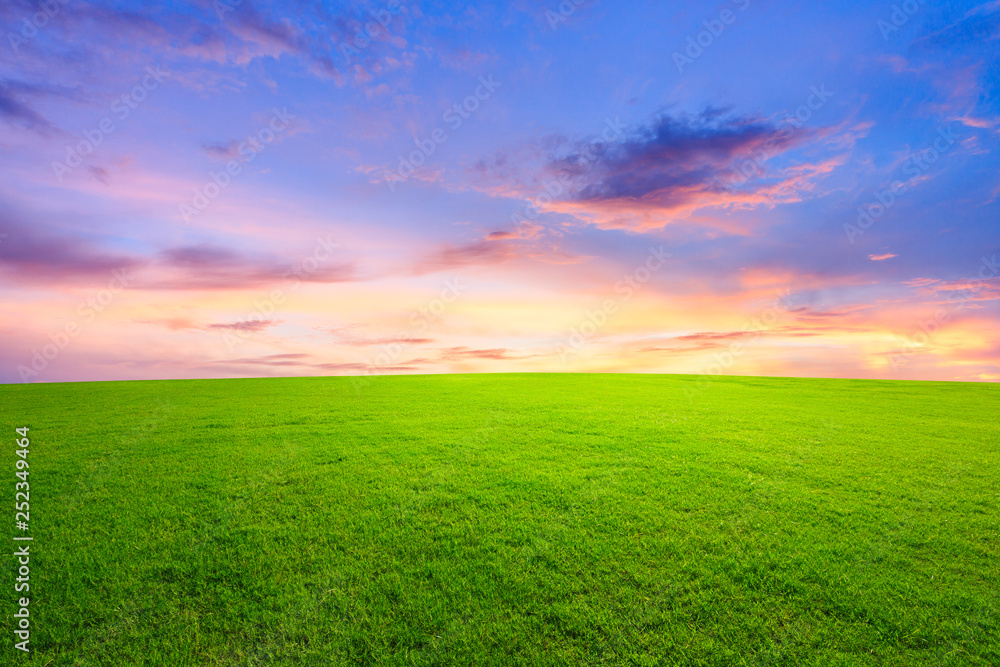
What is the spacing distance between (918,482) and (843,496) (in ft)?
9.32

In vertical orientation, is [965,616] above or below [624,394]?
below

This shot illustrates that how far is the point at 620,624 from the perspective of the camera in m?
6.10

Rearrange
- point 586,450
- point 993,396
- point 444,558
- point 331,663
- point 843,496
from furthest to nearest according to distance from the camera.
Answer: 1. point 993,396
2. point 586,450
3. point 843,496
4. point 444,558
5. point 331,663

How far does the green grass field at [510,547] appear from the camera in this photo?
590 centimetres

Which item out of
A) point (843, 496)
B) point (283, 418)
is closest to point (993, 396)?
point (843, 496)

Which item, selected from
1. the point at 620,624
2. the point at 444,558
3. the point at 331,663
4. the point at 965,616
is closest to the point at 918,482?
the point at 965,616

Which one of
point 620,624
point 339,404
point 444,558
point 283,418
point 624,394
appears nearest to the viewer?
point 620,624

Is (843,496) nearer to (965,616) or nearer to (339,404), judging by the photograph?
(965,616)

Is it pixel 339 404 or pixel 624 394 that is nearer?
pixel 339 404

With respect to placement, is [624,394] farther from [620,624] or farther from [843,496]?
[620,624]

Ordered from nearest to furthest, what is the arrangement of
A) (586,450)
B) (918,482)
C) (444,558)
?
1. (444,558)
2. (918,482)
3. (586,450)

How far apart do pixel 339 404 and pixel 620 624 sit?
18840mm

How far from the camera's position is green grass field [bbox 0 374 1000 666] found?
5902mm

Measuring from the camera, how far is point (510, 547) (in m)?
7.83
